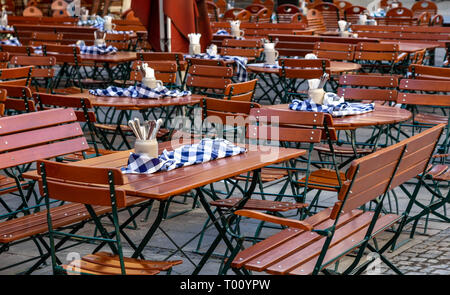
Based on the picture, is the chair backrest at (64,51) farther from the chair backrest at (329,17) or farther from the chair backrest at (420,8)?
the chair backrest at (420,8)

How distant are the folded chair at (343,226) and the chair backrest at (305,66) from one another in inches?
140

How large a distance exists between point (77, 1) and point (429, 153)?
37.2 feet

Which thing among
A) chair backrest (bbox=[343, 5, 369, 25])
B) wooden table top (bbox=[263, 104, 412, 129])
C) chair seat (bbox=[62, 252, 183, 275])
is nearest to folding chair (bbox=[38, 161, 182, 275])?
chair seat (bbox=[62, 252, 183, 275])

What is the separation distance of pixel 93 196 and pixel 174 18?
17.1 ft

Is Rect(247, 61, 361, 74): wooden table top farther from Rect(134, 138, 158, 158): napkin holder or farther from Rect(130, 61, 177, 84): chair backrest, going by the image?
Rect(134, 138, 158, 158): napkin holder

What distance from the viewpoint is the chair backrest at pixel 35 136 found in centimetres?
432

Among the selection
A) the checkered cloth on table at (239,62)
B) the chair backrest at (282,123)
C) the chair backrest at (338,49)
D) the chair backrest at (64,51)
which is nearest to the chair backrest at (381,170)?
the chair backrest at (282,123)

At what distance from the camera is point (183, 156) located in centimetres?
401

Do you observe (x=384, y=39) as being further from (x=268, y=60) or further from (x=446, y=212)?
(x=446, y=212)

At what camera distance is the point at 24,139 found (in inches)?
174

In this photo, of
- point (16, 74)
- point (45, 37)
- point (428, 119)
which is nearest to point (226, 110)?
point (16, 74)

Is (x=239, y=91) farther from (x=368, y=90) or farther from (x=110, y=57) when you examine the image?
(x=110, y=57)
